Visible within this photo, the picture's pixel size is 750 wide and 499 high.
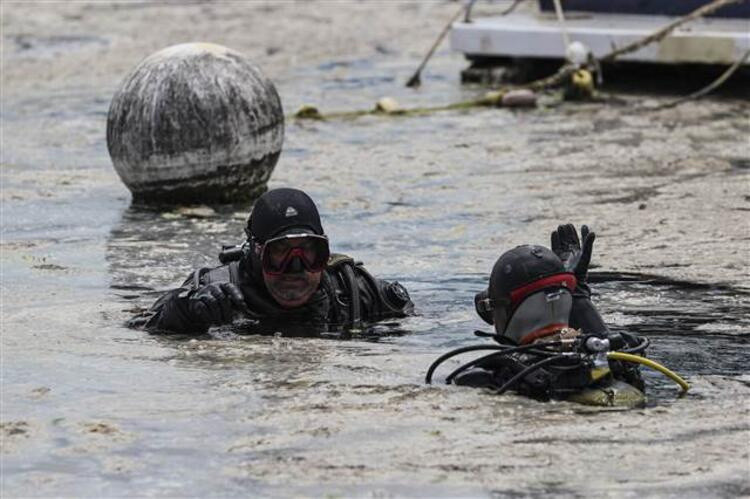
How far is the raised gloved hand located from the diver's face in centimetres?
117

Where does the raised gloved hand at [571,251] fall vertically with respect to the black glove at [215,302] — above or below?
above

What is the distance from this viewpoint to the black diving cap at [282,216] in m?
7.73

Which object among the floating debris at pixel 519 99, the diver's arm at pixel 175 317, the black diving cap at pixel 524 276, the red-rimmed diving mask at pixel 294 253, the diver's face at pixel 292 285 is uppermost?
the black diving cap at pixel 524 276

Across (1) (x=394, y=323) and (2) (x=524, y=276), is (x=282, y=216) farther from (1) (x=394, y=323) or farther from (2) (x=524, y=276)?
(2) (x=524, y=276)

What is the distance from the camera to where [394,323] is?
8.31 meters

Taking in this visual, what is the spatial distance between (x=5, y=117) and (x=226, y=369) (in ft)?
31.1

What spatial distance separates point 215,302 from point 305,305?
0.51 metres

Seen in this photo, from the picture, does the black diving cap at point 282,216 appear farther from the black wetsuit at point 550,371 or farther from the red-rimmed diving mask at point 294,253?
the black wetsuit at point 550,371

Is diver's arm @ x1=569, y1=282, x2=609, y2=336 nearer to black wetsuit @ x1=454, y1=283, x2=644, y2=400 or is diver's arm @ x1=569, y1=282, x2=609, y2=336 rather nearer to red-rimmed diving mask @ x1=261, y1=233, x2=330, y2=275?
→ black wetsuit @ x1=454, y1=283, x2=644, y2=400

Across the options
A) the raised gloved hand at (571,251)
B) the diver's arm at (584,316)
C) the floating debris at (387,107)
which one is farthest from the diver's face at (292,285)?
the floating debris at (387,107)

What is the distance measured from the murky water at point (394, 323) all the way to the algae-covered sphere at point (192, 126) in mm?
231

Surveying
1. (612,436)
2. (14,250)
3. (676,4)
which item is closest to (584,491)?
(612,436)

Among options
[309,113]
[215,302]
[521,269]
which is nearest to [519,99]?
[309,113]

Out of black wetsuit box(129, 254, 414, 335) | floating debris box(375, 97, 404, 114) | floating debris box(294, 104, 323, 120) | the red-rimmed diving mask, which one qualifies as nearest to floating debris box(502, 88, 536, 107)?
floating debris box(375, 97, 404, 114)
